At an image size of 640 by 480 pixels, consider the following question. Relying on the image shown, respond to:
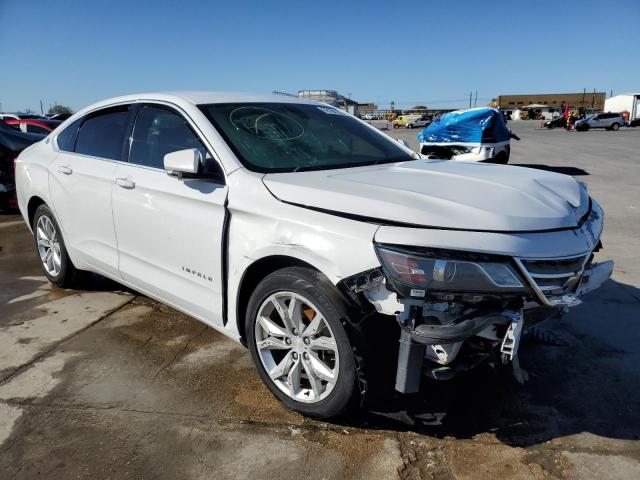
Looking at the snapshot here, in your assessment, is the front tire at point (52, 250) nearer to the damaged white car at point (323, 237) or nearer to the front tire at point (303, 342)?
the damaged white car at point (323, 237)

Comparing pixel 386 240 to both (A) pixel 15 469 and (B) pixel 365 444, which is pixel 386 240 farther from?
(A) pixel 15 469

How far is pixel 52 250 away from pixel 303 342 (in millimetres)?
3219

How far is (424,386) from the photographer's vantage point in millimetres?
3021

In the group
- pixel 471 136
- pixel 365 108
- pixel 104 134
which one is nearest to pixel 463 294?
pixel 104 134

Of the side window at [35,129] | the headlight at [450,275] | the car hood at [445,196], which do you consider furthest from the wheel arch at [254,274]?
the side window at [35,129]

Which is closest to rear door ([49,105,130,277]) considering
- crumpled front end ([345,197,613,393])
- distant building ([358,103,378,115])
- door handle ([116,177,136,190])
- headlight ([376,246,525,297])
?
door handle ([116,177,136,190])

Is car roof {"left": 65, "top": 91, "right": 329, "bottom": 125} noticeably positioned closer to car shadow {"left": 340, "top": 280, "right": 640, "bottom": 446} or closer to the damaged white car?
the damaged white car

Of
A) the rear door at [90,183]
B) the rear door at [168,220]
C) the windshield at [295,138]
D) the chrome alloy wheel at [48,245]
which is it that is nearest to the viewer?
the rear door at [168,220]

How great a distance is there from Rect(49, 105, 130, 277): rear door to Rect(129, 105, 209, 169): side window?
191 mm

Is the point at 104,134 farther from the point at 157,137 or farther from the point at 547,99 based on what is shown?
the point at 547,99

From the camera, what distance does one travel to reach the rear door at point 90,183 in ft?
12.6

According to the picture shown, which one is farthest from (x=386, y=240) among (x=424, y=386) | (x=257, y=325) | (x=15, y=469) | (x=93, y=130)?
(x=93, y=130)

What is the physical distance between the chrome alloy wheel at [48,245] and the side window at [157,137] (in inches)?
59.8

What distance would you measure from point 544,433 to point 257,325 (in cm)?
154
